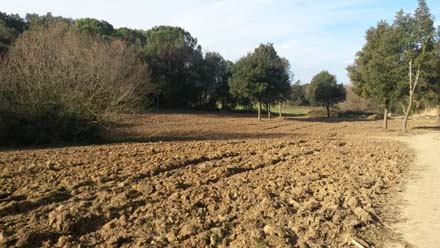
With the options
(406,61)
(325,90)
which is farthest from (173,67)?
(406,61)

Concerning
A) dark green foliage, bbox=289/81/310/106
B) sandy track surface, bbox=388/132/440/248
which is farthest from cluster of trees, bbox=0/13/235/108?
sandy track surface, bbox=388/132/440/248

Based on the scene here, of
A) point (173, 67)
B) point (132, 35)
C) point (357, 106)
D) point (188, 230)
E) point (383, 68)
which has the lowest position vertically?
point (188, 230)

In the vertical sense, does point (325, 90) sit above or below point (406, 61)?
below

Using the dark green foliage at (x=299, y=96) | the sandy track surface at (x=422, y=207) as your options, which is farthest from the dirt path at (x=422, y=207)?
the dark green foliage at (x=299, y=96)

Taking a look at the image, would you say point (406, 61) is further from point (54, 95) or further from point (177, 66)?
point (177, 66)

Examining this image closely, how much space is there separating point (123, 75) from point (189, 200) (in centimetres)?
1855

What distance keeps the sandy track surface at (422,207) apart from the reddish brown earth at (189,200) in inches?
17.0

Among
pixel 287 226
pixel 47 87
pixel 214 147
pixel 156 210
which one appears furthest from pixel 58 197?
pixel 47 87

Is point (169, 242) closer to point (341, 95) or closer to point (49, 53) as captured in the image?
point (49, 53)

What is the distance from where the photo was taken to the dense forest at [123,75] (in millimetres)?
17672

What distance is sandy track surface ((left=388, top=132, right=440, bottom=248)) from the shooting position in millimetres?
6426

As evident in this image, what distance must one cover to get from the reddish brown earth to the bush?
4040mm

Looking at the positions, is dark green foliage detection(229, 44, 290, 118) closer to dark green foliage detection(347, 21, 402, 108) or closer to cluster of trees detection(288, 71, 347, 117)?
dark green foliage detection(347, 21, 402, 108)

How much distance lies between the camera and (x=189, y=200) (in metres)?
7.70
